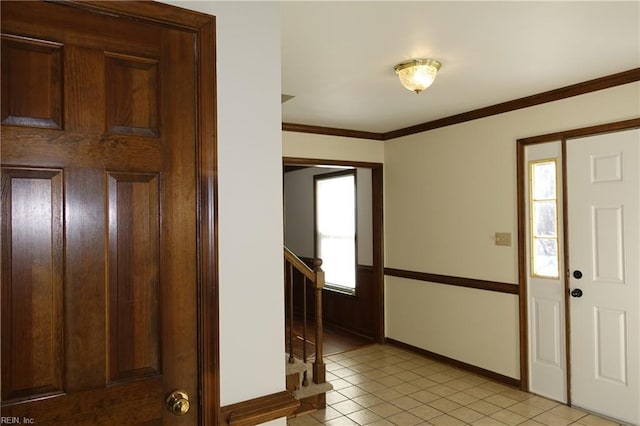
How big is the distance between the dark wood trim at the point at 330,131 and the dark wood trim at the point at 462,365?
98.5 inches

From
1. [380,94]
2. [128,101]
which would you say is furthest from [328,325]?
[128,101]

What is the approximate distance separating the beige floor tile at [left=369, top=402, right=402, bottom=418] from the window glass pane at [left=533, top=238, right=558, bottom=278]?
1.67 m

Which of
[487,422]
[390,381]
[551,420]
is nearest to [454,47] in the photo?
[487,422]

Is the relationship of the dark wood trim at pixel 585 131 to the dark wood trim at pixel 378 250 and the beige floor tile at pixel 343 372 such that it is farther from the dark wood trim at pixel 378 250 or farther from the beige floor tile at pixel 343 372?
the beige floor tile at pixel 343 372

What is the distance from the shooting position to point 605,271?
3.21 metres

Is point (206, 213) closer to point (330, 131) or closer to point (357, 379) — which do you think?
point (357, 379)

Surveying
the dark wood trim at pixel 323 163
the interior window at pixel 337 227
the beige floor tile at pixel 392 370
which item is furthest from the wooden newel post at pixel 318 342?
the interior window at pixel 337 227

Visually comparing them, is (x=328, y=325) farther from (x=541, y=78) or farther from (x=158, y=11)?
(x=158, y=11)

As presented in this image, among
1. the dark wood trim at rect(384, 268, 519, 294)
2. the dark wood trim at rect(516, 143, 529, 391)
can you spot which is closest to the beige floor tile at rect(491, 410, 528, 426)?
the dark wood trim at rect(516, 143, 529, 391)

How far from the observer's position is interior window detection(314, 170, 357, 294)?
5.94m

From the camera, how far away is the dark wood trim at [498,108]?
310cm

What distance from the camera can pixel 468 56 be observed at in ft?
8.80

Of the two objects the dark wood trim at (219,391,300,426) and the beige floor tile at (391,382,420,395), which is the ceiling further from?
the beige floor tile at (391,382,420,395)

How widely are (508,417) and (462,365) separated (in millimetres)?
1045
